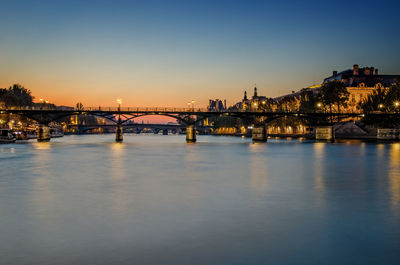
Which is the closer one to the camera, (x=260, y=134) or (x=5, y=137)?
(x=5, y=137)

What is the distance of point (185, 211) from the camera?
64.5 feet

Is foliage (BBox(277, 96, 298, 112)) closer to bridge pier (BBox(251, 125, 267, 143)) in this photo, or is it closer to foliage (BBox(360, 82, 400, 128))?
bridge pier (BBox(251, 125, 267, 143))

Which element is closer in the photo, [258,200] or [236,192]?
[258,200]

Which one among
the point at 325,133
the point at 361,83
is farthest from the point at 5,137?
the point at 361,83

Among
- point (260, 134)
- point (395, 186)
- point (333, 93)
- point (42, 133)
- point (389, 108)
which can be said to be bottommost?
point (395, 186)

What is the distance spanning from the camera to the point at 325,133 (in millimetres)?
121688

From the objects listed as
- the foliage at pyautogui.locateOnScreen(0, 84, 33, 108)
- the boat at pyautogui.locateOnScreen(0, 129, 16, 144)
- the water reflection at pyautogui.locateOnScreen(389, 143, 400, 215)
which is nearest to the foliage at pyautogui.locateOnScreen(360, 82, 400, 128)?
the water reflection at pyautogui.locateOnScreen(389, 143, 400, 215)

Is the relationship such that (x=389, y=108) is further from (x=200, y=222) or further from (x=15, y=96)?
(x=15, y=96)

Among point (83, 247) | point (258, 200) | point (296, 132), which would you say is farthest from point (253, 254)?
point (296, 132)

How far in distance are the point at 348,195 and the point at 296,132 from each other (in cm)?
15178

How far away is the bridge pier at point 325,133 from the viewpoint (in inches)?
4744

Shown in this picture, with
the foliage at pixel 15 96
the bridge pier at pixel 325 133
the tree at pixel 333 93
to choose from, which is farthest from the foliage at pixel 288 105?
the foliage at pixel 15 96

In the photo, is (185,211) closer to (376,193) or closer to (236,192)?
(236,192)

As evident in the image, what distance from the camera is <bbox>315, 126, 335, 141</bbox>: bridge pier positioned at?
120 metres
